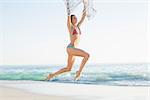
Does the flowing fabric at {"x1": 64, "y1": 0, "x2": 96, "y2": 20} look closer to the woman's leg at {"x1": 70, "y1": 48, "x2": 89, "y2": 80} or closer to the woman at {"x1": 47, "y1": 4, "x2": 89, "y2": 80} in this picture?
the woman at {"x1": 47, "y1": 4, "x2": 89, "y2": 80}

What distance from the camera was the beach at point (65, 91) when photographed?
4.32 meters

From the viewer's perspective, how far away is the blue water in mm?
4316

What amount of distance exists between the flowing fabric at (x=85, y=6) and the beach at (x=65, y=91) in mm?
573

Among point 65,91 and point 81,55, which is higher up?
point 81,55

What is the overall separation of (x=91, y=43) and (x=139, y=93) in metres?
0.56

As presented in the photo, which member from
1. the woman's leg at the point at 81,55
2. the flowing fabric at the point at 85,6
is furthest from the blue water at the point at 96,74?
the flowing fabric at the point at 85,6

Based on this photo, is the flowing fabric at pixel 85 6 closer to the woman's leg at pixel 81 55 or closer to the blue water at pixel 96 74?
the woman's leg at pixel 81 55

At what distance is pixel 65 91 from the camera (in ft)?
14.2

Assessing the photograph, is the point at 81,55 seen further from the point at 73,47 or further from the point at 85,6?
the point at 85,6

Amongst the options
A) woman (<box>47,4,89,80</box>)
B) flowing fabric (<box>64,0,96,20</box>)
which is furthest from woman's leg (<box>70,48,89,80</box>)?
flowing fabric (<box>64,0,96,20</box>)

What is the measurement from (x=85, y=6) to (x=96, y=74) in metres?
0.55

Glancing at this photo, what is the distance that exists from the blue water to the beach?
0.03 meters

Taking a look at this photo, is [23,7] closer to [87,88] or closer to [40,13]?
[40,13]

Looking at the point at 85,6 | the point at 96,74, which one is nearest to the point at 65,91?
the point at 96,74
